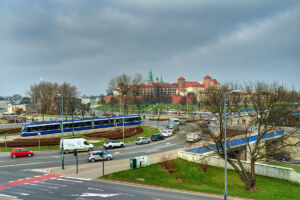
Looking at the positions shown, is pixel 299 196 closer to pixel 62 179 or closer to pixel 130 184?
pixel 130 184

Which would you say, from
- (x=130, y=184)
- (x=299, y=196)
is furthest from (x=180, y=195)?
(x=299, y=196)

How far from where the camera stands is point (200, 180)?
2803 centimetres

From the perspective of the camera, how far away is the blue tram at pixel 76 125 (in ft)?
170

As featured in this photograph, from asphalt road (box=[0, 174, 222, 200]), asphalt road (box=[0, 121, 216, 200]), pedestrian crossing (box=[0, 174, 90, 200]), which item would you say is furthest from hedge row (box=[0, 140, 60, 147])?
asphalt road (box=[0, 174, 222, 200])

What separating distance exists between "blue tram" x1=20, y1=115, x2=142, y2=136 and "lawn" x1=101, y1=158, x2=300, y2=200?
31.8 m

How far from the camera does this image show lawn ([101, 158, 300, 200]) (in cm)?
2475

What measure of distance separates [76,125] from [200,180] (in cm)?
3825

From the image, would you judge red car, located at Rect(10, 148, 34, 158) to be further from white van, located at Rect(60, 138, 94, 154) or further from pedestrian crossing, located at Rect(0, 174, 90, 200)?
pedestrian crossing, located at Rect(0, 174, 90, 200)

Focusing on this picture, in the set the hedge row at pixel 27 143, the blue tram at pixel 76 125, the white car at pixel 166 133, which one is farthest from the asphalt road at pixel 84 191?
the white car at pixel 166 133

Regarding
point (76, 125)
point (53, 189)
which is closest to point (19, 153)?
point (53, 189)

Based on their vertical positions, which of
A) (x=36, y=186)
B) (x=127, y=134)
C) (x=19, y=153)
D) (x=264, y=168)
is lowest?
(x=264, y=168)

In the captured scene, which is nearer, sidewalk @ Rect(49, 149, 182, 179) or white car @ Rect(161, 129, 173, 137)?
sidewalk @ Rect(49, 149, 182, 179)

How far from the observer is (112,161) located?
1347 inches

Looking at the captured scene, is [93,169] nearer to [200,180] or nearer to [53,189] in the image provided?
[53,189]
